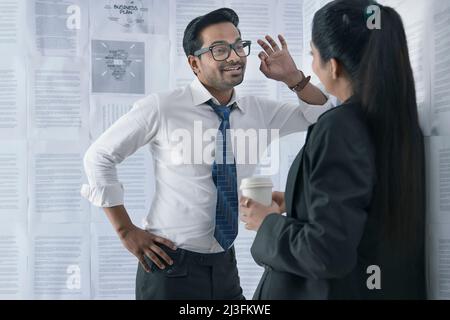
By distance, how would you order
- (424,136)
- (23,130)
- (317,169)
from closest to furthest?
(317,169) < (424,136) < (23,130)

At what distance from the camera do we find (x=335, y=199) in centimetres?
83

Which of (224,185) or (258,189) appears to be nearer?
(258,189)

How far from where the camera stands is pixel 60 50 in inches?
59.7

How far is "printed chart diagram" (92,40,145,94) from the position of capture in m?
1.52

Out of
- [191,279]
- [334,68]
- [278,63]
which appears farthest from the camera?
[278,63]

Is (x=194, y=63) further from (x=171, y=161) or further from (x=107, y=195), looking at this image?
(x=107, y=195)

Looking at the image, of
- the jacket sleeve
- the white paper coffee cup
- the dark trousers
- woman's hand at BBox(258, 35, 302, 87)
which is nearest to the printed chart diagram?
woman's hand at BBox(258, 35, 302, 87)

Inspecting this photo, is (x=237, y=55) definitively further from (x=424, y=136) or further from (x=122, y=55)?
(x=424, y=136)

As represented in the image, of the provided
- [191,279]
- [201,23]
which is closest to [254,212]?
[191,279]

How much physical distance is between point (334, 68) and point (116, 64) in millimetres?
825

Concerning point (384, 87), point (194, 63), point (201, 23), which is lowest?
point (384, 87)

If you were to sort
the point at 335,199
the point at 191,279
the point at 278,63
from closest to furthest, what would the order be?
1. the point at 335,199
2. the point at 191,279
3. the point at 278,63
